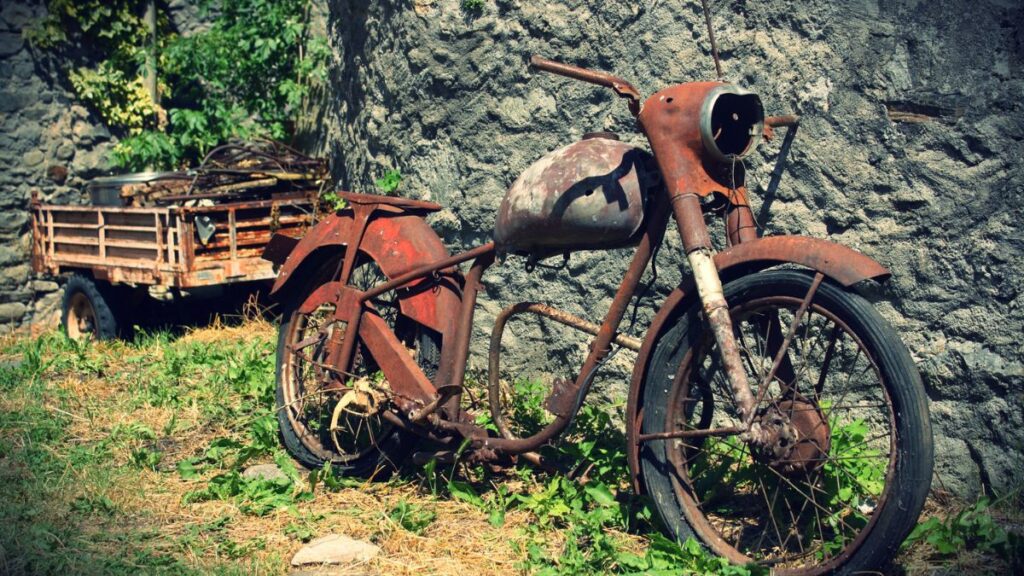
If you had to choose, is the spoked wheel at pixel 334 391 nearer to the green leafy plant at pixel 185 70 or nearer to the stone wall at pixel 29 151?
the green leafy plant at pixel 185 70

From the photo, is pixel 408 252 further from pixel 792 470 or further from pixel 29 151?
pixel 29 151

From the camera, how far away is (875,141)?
3.78m

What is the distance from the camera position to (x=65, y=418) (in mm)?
5305

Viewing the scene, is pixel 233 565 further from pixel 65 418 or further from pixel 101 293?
pixel 101 293

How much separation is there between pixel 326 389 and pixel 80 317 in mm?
4647

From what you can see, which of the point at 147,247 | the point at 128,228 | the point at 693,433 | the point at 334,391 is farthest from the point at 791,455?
the point at 128,228

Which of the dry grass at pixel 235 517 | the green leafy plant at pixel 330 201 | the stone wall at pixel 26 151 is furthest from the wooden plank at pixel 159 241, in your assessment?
the stone wall at pixel 26 151

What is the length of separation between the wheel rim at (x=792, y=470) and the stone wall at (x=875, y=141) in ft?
1.07

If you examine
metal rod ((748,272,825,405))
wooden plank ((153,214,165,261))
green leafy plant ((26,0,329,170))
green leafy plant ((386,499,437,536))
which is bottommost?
green leafy plant ((386,499,437,536))

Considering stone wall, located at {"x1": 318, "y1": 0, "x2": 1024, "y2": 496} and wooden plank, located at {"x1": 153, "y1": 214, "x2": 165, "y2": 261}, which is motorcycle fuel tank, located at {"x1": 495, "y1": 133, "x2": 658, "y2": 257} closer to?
stone wall, located at {"x1": 318, "y1": 0, "x2": 1024, "y2": 496}

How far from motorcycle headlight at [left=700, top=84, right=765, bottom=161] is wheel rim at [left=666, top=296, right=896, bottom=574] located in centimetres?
54

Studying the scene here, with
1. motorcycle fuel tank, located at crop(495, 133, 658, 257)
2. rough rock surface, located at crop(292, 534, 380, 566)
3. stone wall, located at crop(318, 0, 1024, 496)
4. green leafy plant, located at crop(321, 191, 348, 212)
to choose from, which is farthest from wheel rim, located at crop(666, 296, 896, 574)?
green leafy plant, located at crop(321, 191, 348, 212)

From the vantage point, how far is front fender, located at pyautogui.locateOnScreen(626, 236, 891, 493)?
295 cm

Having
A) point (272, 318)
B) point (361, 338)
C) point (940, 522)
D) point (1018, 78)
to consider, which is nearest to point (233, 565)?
point (361, 338)
